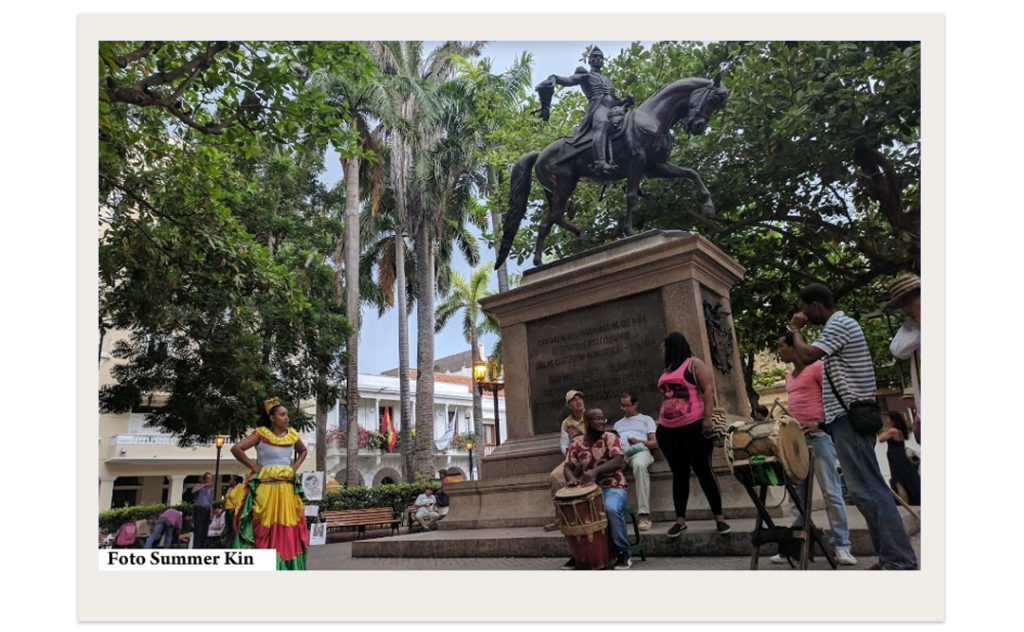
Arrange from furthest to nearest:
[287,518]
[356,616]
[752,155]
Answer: [752,155]
[287,518]
[356,616]

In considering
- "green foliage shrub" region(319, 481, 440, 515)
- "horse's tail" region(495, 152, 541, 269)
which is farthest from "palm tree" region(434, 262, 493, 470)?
"horse's tail" region(495, 152, 541, 269)

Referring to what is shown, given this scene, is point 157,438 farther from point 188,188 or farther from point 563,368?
point 563,368

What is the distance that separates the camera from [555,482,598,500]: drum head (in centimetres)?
524

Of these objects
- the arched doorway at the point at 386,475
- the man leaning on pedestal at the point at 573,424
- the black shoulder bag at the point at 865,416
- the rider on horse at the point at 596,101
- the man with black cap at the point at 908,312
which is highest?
the rider on horse at the point at 596,101

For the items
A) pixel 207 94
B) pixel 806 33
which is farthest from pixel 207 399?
pixel 806 33

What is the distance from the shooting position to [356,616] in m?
5.25

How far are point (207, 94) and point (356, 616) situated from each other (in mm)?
7319

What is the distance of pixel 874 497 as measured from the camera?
179 inches

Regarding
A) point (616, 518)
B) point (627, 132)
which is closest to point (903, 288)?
point (616, 518)

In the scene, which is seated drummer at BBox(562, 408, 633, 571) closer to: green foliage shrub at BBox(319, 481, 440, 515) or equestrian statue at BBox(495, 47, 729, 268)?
equestrian statue at BBox(495, 47, 729, 268)

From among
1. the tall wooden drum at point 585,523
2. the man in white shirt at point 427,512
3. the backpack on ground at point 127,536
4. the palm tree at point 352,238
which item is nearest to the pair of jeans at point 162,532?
the backpack on ground at point 127,536

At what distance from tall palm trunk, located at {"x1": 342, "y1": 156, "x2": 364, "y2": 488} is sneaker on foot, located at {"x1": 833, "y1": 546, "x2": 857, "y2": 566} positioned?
2252 centimetres

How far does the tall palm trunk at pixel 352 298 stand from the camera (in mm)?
26422

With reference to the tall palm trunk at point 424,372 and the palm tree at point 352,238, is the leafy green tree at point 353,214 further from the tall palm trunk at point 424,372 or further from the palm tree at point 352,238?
the tall palm trunk at point 424,372
